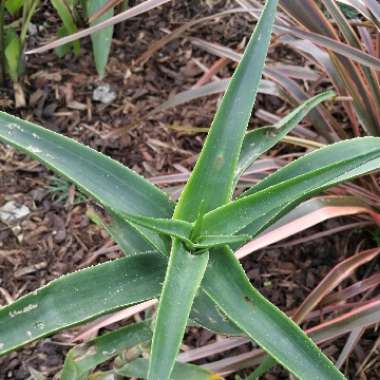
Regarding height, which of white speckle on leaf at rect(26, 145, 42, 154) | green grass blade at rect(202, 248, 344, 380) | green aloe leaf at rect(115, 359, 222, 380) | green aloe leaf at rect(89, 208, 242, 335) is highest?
white speckle on leaf at rect(26, 145, 42, 154)

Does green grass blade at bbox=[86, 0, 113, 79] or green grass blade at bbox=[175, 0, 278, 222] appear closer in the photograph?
green grass blade at bbox=[175, 0, 278, 222]

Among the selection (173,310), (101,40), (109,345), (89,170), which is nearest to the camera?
(173,310)

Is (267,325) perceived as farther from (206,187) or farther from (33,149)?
(33,149)

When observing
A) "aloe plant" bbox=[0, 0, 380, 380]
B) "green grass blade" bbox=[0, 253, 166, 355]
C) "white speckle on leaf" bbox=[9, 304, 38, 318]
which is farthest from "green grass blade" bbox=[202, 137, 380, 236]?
"white speckle on leaf" bbox=[9, 304, 38, 318]

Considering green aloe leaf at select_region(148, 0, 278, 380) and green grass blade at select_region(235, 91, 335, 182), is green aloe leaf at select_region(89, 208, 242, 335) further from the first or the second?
green grass blade at select_region(235, 91, 335, 182)

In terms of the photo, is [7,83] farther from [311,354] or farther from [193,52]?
[311,354]

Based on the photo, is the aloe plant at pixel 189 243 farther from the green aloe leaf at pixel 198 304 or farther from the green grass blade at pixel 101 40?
the green grass blade at pixel 101 40

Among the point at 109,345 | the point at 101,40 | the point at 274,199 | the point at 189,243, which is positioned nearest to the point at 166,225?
the point at 189,243
